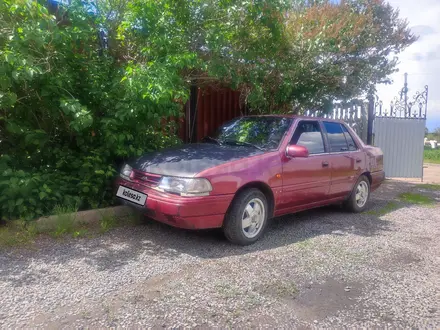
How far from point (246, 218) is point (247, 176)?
1.57ft

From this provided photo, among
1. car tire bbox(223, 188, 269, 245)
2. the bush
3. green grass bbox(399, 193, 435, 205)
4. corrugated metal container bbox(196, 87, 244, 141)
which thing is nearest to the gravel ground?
car tire bbox(223, 188, 269, 245)

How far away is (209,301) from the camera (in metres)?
2.79

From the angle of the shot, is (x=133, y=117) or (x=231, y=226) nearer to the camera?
(x=231, y=226)

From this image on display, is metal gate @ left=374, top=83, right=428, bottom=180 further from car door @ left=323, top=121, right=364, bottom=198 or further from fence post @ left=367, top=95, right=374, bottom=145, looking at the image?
car door @ left=323, top=121, right=364, bottom=198

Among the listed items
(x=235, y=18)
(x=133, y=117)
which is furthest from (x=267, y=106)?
(x=133, y=117)

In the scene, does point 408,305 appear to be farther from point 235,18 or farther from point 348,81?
point 348,81

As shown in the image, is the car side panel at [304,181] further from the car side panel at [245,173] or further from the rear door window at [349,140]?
the rear door window at [349,140]

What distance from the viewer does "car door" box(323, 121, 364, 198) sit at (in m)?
5.23

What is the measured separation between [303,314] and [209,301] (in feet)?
2.32

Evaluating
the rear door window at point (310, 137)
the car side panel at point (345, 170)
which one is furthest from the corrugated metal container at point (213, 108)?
the car side panel at point (345, 170)

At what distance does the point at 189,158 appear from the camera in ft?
13.5

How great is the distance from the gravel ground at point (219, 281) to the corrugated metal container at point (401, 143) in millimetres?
5405

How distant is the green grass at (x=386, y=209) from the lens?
19.6ft

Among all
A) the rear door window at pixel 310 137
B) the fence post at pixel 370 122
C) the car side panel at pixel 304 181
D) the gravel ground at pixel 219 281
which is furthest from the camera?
the fence post at pixel 370 122
